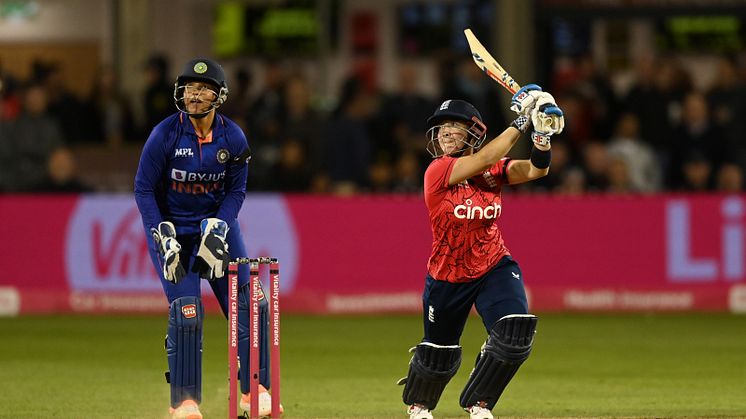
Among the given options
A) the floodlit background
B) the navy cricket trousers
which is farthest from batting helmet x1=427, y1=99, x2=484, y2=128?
the floodlit background

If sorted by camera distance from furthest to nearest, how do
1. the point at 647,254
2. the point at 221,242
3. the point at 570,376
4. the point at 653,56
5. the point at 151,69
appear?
the point at 653,56
the point at 151,69
the point at 647,254
the point at 570,376
the point at 221,242

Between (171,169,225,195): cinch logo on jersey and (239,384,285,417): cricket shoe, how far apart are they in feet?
4.29

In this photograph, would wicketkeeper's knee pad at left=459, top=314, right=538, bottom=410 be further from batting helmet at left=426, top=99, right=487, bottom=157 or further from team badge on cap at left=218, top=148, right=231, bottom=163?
team badge on cap at left=218, top=148, right=231, bottom=163

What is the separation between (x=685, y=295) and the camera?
644 inches

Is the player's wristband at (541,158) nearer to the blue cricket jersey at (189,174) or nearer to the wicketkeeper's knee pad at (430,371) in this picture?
the wicketkeeper's knee pad at (430,371)

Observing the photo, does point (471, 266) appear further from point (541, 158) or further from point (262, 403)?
point (262, 403)

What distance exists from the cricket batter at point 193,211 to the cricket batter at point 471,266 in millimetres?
1165

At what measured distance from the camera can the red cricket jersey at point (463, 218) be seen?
28.4 feet

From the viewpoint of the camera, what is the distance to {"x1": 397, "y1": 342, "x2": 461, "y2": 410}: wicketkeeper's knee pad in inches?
348

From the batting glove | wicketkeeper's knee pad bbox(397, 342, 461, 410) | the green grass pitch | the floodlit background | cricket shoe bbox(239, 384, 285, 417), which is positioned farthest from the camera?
the floodlit background

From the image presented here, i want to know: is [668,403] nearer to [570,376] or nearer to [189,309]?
[570,376]

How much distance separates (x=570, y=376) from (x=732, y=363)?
5.34 ft

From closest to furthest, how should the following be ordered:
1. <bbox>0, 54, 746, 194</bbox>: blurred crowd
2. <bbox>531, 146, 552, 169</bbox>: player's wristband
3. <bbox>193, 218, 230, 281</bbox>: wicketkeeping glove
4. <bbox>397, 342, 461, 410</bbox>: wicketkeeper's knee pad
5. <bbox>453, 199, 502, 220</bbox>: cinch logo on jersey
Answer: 1. <bbox>531, 146, 552, 169</bbox>: player's wristband
2. <bbox>453, 199, 502, 220</bbox>: cinch logo on jersey
3. <bbox>193, 218, 230, 281</bbox>: wicketkeeping glove
4. <bbox>397, 342, 461, 410</bbox>: wicketkeeper's knee pad
5. <bbox>0, 54, 746, 194</bbox>: blurred crowd

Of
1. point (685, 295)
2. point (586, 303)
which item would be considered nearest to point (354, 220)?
point (586, 303)
